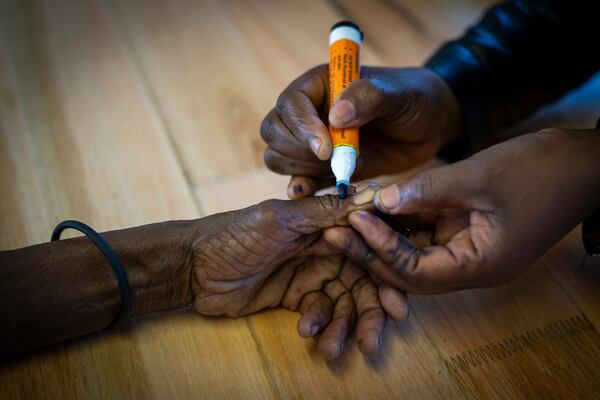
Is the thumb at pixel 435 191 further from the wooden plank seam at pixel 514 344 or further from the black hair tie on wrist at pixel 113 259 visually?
the black hair tie on wrist at pixel 113 259

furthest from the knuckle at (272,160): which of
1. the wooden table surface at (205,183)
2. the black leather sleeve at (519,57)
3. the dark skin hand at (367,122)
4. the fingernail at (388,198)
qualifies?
the black leather sleeve at (519,57)

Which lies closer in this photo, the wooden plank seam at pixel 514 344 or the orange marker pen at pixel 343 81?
the orange marker pen at pixel 343 81

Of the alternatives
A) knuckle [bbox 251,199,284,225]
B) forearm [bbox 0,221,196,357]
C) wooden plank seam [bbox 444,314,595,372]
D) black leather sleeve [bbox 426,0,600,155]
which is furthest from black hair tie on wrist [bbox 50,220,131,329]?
black leather sleeve [bbox 426,0,600,155]

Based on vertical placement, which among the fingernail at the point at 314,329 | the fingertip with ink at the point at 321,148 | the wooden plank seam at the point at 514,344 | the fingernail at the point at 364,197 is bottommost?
the wooden plank seam at the point at 514,344

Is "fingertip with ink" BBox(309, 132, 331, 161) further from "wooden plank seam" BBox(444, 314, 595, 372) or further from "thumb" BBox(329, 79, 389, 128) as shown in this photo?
"wooden plank seam" BBox(444, 314, 595, 372)

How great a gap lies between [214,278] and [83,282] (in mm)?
220

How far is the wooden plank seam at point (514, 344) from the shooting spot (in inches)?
37.0

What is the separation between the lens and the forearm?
0.85 m

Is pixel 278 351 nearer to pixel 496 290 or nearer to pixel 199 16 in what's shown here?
pixel 496 290

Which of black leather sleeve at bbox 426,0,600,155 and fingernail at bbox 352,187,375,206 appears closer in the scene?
fingernail at bbox 352,187,375,206

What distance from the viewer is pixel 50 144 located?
49.6 inches

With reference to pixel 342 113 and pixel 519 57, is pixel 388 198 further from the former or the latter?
pixel 519 57

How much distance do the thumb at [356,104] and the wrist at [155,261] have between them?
336mm

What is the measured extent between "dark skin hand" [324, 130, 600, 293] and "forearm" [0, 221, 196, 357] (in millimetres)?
305
